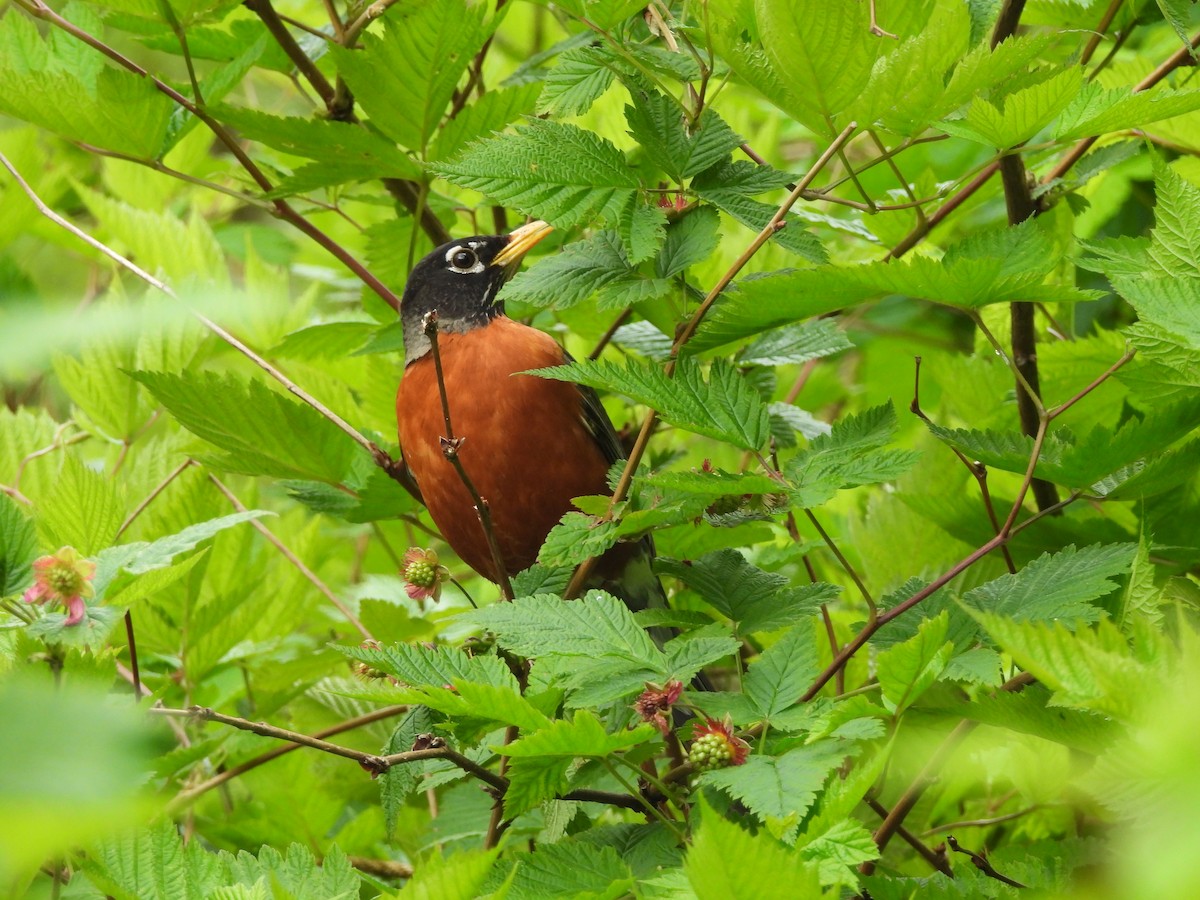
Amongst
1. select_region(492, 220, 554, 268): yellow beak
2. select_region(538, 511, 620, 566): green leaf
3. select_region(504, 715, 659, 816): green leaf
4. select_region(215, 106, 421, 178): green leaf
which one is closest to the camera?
select_region(504, 715, 659, 816): green leaf

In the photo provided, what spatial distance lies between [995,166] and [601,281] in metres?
0.90

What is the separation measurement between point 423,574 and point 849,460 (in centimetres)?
82

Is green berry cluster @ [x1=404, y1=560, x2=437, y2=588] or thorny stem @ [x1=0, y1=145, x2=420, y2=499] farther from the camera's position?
thorny stem @ [x1=0, y1=145, x2=420, y2=499]

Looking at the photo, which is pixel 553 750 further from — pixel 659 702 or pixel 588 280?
pixel 588 280

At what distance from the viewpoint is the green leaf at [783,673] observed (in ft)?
5.65

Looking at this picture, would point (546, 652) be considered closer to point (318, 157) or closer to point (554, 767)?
point (554, 767)

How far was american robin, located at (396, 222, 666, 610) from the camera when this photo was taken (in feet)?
10.5

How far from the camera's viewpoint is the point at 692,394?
189cm

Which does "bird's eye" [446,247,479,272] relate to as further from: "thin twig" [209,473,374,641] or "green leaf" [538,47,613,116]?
"green leaf" [538,47,613,116]

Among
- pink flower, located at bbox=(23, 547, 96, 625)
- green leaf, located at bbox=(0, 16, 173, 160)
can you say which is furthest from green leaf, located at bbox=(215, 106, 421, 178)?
pink flower, located at bbox=(23, 547, 96, 625)

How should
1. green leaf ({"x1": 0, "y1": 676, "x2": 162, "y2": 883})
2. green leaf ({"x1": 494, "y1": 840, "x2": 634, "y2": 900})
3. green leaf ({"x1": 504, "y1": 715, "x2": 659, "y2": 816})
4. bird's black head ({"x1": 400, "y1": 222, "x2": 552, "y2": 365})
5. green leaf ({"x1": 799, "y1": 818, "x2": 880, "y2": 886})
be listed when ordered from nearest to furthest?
green leaf ({"x1": 0, "y1": 676, "x2": 162, "y2": 883}) → green leaf ({"x1": 799, "y1": 818, "x2": 880, "y2": 886}) → green leaf ({"x1": 504, "y1": 715, "x2": 659, "y2": 816}) → green leaf ({"x1": 494, "y1": 840, "x2": 634, "y2": 900}) → bird's black head ({"x1": 400, "y1": 222, "x2": 552, "y2": 365})

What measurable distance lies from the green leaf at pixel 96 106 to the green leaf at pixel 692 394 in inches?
54.0

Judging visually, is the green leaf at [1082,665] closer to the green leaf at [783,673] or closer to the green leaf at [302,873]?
the green leaf at [783,673]

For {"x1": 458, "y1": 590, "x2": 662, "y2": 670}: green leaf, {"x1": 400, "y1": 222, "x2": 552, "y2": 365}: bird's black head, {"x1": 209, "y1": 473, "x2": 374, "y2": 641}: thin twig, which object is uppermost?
{"x1": 458, "y1": 590, "x2": 662, "y2": 670}: green leaf
